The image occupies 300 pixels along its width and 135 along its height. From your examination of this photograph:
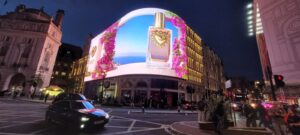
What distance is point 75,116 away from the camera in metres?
7.71

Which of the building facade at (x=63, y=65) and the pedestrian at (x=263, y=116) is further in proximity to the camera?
the building facade at (x=63, y=65)

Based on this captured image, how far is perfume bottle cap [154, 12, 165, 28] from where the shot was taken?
37.6m

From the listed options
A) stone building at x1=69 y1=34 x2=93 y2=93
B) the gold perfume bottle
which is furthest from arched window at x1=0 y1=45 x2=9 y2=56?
the gold perfume bottle

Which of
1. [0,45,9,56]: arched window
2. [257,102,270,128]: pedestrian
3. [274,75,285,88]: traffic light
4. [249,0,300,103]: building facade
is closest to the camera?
[274,75,285,88]: traffic light

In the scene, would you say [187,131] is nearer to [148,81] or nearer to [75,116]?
[75,116]

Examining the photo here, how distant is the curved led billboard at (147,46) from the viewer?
3478 centimetres

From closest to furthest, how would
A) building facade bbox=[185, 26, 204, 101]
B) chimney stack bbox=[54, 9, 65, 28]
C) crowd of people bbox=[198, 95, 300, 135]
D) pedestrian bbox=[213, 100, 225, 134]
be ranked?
crowd of people bbox=[198, 95, 300, 135]
pedestrian bbox=[213, 100, 225, 134]
building facade bbox=[185, 26, 204, 101]
chimney stack bbox=[54, 9, 65, 28]

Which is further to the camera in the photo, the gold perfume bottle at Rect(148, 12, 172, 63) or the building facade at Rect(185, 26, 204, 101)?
the building facade at Rect(185, 26, 204, 101)

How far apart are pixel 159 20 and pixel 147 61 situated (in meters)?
11.9

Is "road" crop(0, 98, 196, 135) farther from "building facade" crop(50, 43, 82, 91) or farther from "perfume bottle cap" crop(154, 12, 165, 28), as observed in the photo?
"building facade" crop(50, 43, 82, 91)

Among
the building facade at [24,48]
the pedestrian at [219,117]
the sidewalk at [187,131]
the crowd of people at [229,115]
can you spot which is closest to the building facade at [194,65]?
the crowd of people at [229,115]

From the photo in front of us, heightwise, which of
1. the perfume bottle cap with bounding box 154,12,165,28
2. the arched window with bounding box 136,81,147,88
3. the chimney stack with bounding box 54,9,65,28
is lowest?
the arched window with bounding box 136,81,147,88

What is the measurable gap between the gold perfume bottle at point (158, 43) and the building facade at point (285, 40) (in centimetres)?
1989

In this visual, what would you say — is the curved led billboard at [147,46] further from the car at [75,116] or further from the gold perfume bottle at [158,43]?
the car at [75,116]
